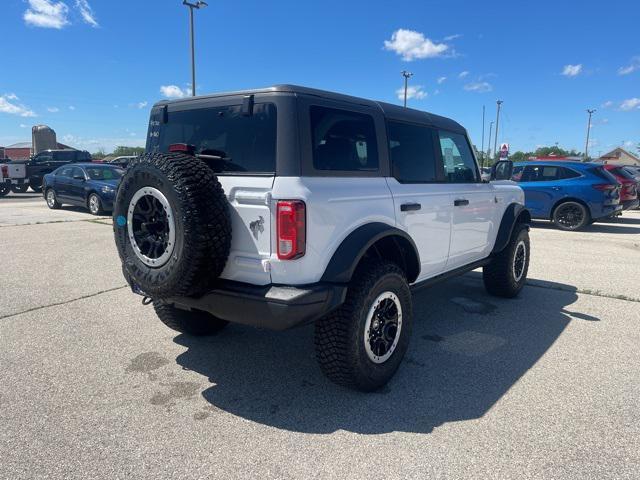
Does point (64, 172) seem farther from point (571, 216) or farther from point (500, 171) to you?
point (571, 216)

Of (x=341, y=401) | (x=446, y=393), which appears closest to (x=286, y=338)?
(x=341, y=401)

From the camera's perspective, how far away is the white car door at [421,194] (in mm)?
3572

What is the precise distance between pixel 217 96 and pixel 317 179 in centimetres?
106

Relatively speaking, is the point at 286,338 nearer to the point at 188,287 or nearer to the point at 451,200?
the point at 188,287

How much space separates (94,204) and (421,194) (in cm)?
1159

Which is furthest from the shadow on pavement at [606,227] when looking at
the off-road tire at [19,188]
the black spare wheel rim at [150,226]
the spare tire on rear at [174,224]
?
the off-road tire at [19,188]

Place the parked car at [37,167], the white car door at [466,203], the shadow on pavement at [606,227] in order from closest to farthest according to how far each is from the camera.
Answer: the white car door at [466,203]
the shadow on pavement at [606,227]
the parked car at [37,167]

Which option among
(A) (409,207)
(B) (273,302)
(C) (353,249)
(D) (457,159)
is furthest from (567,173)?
(B) (273,302)

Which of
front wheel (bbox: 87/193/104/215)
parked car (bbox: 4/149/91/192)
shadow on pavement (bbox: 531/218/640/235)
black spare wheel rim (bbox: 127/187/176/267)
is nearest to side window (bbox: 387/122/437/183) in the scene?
black spare wheel rim (bbox: 127/187/176/267)

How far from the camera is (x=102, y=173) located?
13336 millimetres

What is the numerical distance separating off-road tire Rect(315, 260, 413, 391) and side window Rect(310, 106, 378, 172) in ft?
2.40

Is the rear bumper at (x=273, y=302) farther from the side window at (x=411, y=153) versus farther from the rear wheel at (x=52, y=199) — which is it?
the rear wheel at (x=52, y=199)

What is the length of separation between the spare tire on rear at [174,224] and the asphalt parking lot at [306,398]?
86 cm

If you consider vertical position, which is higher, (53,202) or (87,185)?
(87,185)
